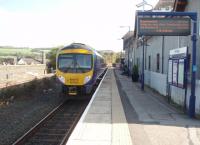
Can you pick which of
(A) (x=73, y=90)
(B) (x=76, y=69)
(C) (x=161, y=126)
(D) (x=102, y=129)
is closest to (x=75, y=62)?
(B) (x=76, y=69)

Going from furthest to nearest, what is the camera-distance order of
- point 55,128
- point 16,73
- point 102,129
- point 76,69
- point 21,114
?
point 16,73, point 76,69, point 21,114, point 55,128, point 102,129

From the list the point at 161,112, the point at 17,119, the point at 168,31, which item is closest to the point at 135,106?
the point at 161,112

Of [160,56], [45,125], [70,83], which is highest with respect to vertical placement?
[160,56]

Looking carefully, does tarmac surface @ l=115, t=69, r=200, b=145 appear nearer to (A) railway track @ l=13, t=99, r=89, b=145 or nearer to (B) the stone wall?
(A) railway track @ l=13, t=99, r=89, b=145

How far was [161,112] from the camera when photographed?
40.1 feet

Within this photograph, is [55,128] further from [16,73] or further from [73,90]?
[16,73]

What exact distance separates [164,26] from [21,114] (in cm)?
687

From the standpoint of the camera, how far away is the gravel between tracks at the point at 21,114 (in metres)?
10.4

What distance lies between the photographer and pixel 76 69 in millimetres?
17875

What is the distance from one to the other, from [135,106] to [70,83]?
4924 millimetres

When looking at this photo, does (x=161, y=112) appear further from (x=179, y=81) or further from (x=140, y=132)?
(x=140, y=132)

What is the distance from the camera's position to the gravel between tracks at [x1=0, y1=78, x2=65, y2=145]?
1043 cm

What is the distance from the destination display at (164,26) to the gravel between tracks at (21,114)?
5466mm

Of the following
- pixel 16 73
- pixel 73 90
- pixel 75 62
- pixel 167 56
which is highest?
pixel 167 56
